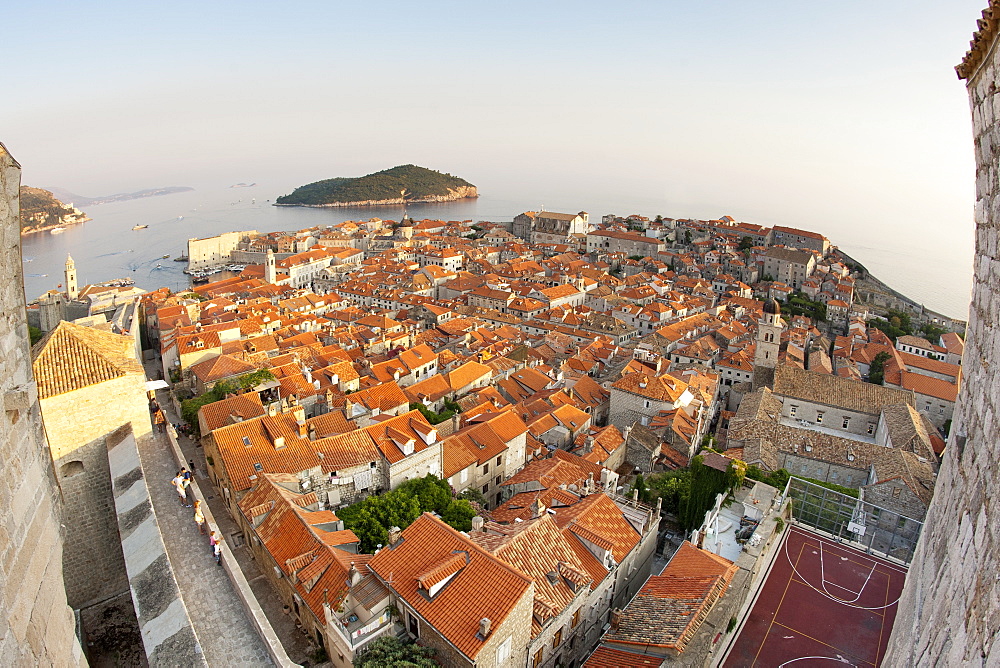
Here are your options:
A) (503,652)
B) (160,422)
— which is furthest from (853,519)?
(160,422)

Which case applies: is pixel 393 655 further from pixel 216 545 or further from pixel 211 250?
pixel 211 250

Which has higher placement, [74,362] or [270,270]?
[74,362]

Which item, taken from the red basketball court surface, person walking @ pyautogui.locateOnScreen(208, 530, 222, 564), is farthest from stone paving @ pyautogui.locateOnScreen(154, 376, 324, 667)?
the red basketball court surface

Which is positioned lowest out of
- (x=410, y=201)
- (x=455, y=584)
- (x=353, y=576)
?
(x=353, y=576)

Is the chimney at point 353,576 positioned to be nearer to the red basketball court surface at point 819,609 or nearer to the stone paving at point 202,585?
the stone paving at point 202,585

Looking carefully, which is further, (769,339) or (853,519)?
(769,339)

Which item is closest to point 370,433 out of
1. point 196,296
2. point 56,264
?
point 196,296
